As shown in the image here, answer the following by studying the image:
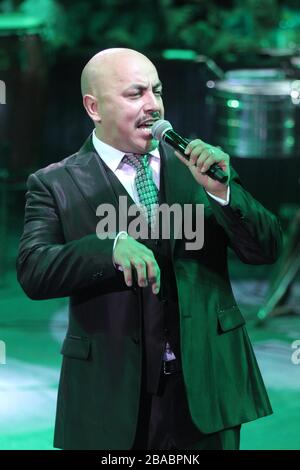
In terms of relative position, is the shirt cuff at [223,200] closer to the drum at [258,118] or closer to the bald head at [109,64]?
the bald head at [109,64]

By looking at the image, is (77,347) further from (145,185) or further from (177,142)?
(177,142)

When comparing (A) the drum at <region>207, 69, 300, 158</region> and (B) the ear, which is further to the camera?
(A) the drum at <region>207, 69, 300, 158</region>

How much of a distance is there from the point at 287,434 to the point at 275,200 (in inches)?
125

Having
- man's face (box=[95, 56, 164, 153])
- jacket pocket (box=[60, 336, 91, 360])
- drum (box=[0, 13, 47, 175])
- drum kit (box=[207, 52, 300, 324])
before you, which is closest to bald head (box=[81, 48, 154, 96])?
man's face (box=[95, 56, 164, 153])

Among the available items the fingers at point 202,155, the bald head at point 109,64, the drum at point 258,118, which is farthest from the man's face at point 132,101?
the drum at point 258,118

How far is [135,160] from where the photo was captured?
257 cm

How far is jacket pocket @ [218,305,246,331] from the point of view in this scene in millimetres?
2557

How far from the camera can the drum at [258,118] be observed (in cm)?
539

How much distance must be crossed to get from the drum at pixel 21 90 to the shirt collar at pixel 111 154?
378cm

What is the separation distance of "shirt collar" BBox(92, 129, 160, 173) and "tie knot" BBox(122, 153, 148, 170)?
14mm

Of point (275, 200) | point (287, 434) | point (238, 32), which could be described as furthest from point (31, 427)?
point (238, 32)

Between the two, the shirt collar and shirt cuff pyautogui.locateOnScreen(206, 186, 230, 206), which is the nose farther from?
shirt cuff pyautogui.locateOnScreen(206, 186, 230, 206)

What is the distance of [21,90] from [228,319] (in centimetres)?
425

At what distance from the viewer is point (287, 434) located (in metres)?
4.12
